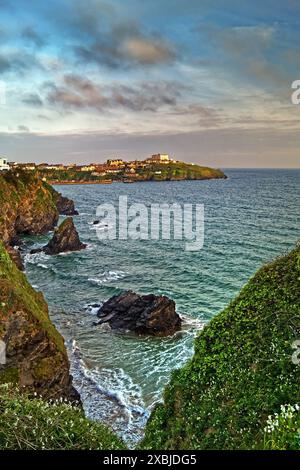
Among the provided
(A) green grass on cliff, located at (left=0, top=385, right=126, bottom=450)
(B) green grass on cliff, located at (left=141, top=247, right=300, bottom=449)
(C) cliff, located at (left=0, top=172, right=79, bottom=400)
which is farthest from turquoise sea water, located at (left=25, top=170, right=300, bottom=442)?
(A) green grass on cliff, located at (left=0, top=385, right=126, bottom=450)

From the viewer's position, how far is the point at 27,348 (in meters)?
17.8

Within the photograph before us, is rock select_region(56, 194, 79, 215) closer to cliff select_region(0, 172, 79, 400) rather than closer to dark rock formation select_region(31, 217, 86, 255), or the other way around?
dark rock formation select_region(31, 217, 86, 255)

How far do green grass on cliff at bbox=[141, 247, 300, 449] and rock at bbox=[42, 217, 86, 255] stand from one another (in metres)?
45.7

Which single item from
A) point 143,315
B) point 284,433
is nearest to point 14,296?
point 284,433

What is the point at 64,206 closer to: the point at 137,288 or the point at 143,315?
the point at 137,288

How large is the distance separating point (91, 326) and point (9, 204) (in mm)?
39825

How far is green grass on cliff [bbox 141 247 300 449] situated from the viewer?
920 centimetres

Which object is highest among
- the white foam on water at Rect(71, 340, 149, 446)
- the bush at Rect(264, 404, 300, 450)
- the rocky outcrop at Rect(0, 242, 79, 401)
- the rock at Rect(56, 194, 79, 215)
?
the rock at Rect(56, 194, 79, 215)

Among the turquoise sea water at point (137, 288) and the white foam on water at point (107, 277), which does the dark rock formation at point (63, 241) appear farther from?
the white foam on water at point (107, 277)

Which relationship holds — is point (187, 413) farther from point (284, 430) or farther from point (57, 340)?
point (57, 340)

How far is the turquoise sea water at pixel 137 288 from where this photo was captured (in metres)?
22.9

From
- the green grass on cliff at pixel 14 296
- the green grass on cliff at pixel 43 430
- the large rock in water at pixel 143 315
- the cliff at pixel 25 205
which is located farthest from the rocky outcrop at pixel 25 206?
the green grass on cliff at pixel 43 430

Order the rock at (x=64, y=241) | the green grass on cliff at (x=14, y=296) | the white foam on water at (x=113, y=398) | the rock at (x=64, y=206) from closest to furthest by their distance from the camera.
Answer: the green grass on cliff at (x=14, y=296)
the white foam on water at (x=113, y=398)
the rock at (x=64, y=241)
the rock at (x=64, y=206)

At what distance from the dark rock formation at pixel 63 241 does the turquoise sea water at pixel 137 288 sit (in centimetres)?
180
